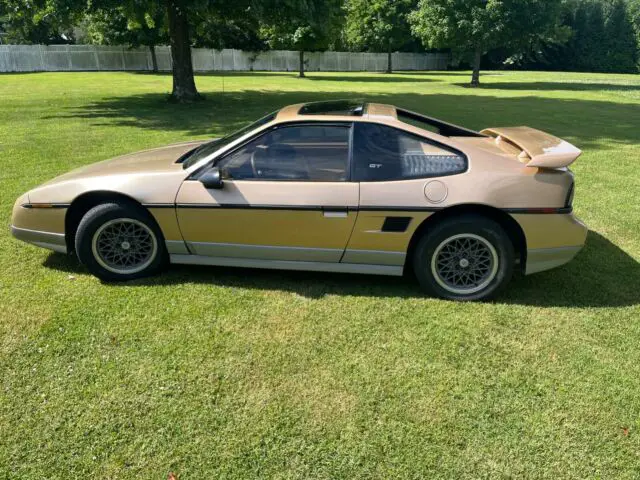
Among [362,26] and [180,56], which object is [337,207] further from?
[362,26]

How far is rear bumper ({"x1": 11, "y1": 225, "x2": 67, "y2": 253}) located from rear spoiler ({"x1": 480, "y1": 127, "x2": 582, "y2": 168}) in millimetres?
3755

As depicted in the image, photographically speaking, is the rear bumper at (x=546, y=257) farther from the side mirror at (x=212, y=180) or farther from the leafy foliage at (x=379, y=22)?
the leafy foliage at (x=379, y=22)

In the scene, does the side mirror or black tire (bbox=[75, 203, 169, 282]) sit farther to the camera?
black tire (bbox=[75, 203, 169, 282])

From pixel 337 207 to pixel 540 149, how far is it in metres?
1.64

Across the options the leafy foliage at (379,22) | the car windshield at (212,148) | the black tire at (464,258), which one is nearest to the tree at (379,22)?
the leafy foliage at (379,22)

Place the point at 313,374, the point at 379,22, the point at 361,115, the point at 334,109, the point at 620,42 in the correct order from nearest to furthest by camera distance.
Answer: the point at 313,374 → the point at 361,115 → the point at 334,109 → the point at 379,22 → the point at 620,42

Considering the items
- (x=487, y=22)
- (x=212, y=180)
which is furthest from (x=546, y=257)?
(x=487, y=22)

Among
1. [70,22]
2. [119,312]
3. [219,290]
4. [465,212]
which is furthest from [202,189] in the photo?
[70,22]

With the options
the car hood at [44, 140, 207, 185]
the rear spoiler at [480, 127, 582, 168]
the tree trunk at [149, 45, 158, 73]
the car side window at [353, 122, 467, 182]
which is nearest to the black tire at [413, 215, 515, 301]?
the car side window at [353, 122, 467, 182]

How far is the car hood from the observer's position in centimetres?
397

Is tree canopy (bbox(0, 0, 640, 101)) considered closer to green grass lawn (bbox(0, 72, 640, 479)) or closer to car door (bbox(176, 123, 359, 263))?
car door (bbox(176, 123, 359, 263))

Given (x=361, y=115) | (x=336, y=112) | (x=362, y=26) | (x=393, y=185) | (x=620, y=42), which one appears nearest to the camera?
(x=393, y=185)

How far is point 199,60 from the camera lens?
44.6m

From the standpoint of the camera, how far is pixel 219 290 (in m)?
3.91
